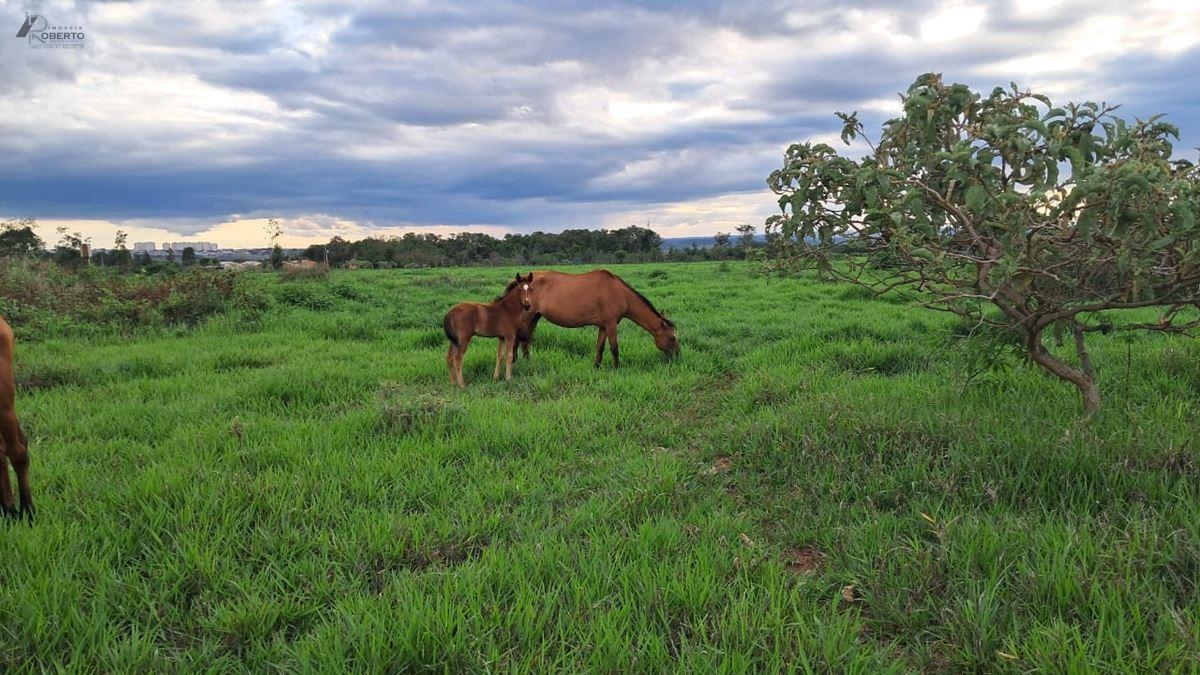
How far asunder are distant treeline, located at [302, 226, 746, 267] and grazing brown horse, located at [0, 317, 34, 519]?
42.9 m

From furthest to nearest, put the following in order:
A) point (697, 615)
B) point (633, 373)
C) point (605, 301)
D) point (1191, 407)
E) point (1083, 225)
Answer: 1. point (605, 301)
2. point (633, 373)
3. point (1191, 407)
4. point (1083, 225)
5. point (697, 615)

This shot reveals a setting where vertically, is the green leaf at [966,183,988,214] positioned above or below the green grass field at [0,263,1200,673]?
above

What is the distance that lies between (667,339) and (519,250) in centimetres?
5439

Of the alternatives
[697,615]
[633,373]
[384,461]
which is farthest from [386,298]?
[697,615]

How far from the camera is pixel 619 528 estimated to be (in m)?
3.42

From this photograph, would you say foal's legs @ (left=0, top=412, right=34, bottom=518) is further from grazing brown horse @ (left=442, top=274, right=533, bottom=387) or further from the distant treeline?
the distant treeline

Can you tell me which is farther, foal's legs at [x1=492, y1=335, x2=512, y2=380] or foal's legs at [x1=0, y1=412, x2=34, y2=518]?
foal's legs at [x1=492, y1=335, x2=512, y2=380]

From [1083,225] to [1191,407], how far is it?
3.23 metres

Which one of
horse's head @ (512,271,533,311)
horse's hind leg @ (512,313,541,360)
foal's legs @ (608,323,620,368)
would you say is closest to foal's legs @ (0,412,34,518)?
horse's head @ (512,271,533,311)

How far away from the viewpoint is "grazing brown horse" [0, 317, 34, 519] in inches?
141

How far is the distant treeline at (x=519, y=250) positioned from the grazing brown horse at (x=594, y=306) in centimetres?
3898

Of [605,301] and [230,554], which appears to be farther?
[605,301]

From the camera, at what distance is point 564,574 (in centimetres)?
291

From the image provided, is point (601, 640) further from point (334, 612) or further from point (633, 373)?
point (633, 373)
